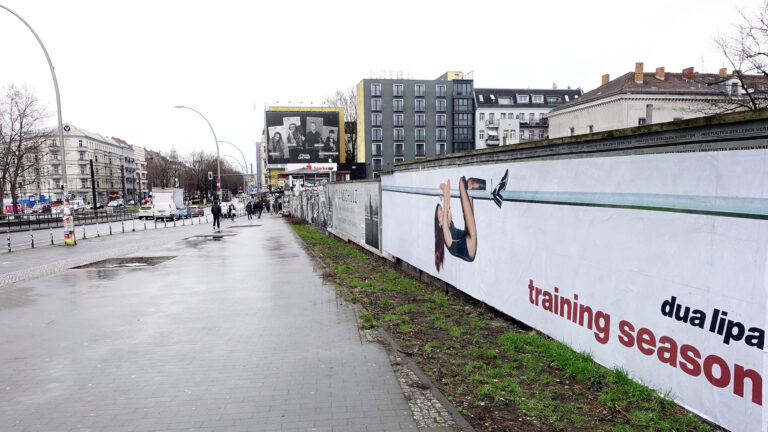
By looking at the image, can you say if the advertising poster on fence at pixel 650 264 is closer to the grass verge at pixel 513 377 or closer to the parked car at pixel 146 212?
the grass verge at pixel 513 377

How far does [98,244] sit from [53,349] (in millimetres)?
16863

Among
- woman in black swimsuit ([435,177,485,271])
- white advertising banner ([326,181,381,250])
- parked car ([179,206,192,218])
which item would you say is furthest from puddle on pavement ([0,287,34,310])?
parked car ([179,206,192,218])

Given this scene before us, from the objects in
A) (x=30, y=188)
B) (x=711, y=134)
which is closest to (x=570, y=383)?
(x=711, y=134)

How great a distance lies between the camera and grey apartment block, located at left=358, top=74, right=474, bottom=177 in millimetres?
83312

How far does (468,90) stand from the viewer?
8656 cm

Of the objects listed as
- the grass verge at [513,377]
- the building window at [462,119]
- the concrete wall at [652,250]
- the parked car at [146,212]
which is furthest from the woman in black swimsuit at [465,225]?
the building window at [462,119]

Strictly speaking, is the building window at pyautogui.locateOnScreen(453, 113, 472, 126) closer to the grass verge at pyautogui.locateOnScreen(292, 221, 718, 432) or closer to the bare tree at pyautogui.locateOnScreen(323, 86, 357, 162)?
the bare tree at pyautogui.locateOnScreen(323, 86, 357, 162)

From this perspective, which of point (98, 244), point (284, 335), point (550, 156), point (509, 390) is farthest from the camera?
point (98, 244)

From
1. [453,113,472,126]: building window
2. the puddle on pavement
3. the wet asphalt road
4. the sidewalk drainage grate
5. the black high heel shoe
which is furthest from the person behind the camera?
[453,113,472,126]: building window

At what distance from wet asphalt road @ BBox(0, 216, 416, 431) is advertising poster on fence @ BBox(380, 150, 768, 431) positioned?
2.06 meters

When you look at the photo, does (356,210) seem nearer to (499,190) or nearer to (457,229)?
(457,229)

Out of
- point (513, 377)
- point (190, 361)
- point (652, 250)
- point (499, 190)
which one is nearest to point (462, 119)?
point (499, 190)

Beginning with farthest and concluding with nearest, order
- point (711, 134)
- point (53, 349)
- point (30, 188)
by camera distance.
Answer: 1. point (30, 188)
2. point (53, 349)
3. point (711, 134)

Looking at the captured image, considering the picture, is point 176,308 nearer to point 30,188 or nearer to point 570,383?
point 570,383
